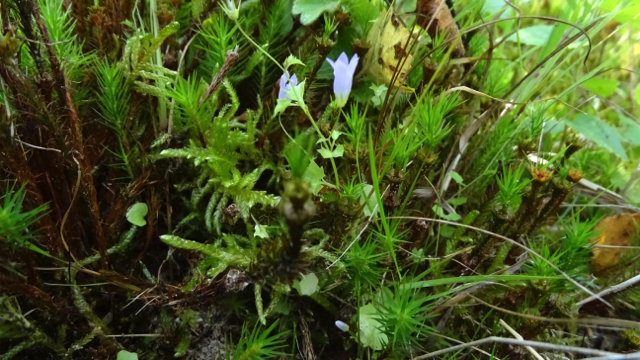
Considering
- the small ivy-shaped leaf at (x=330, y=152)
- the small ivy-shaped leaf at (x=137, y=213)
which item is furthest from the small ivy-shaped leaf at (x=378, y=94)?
the small ivy-shaped leaf at (x=137, y=213)

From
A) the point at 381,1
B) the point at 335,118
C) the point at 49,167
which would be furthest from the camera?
the point at 381,1

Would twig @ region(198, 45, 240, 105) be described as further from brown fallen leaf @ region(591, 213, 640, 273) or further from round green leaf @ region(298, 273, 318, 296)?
brown fallen leaf @ region(591, 213, 640, 273)

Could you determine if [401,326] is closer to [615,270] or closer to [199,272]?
[199,272]

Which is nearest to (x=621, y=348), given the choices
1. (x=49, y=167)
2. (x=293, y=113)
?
(x=293, y=113)

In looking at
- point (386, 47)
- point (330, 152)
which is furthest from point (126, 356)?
point (386, 47)

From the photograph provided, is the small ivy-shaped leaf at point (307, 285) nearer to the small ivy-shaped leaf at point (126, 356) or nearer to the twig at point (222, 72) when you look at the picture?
the small ivy-shaped leaf at point (126, 356)

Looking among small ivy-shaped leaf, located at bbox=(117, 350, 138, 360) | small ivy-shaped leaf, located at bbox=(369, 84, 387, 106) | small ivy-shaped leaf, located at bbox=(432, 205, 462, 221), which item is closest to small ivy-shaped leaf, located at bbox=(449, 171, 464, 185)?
small ivy-shaped leaf, located at bbox=(432, 205, 462, 221)
